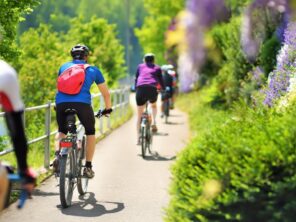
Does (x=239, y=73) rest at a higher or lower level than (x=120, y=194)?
higher

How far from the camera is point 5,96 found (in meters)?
3.71

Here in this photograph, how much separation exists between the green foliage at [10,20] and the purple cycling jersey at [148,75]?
173 inches

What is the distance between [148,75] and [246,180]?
364 inches

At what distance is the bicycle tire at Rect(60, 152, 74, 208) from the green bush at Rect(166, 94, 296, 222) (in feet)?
7.86

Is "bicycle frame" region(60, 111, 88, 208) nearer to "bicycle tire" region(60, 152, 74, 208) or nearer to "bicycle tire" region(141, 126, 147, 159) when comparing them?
"bicycle tire" region(60, 152, 74, 208)

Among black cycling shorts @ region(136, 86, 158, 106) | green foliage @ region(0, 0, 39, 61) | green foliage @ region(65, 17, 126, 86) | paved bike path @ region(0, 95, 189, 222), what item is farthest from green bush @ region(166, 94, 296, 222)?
green foliage @ region(65, 17, 126, 86)

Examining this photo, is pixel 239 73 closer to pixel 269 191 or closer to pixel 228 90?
pixel 228 90

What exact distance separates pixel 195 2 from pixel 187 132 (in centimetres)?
1649

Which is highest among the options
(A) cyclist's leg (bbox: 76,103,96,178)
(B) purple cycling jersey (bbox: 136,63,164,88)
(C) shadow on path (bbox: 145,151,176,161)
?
(B) purple cycling jersey (bbox: 136,63,164,88)

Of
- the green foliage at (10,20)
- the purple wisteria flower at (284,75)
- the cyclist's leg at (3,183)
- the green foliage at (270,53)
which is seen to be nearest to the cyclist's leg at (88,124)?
the green foliage at (10,20)

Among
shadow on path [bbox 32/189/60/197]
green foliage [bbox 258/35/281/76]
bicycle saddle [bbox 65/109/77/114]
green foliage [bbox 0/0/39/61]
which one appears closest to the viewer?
bicycle saddle [bbox 65/109/77/114]

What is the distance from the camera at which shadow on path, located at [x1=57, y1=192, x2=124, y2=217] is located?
25.4 ft

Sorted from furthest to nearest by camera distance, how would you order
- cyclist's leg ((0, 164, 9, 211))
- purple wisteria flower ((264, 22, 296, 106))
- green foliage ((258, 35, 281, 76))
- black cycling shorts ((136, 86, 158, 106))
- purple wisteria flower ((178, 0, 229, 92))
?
green foliage ((258, 35, 281, 76)) → black cycling shorts ((136, 86, 158, 106)) → purple wisteria flower ((264, 22, 296, 106)) → cyclist's leg ((0, 164, 9, 211)) → purple wisteria flower ((178, 0, 229, 92))

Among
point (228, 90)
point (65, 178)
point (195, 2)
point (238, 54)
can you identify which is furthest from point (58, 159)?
point (228, 90)
